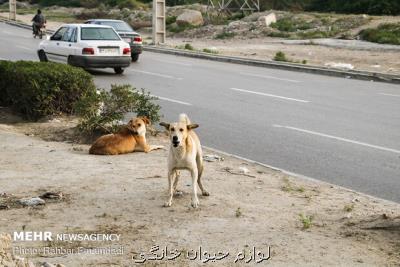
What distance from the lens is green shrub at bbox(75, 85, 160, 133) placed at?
10.9 metres

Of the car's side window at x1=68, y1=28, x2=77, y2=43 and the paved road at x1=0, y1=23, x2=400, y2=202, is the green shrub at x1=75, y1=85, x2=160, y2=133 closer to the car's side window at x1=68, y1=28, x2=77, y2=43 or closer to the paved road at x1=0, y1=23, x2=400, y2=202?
the paved road at x1=0, y1=23, x2=400, y2=202

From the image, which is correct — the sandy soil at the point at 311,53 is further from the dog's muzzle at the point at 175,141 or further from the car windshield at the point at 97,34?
the dog's muzzle at the point at 175,141

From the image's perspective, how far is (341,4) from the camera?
5628cm

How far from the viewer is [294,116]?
14172mm

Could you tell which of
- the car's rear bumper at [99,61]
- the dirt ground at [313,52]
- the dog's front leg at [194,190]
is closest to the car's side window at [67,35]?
the car's rear bumper at [99,61]

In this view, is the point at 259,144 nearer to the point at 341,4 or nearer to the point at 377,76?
the point at 377,76

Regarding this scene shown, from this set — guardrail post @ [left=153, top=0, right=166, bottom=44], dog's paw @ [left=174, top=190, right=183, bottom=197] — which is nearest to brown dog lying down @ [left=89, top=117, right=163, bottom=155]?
dog's paw @ [left=174, top=190, right=183, bottom=197]

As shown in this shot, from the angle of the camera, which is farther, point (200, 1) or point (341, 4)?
point (200, 1)

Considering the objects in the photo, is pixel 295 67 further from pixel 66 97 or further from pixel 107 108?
pixel 107 108

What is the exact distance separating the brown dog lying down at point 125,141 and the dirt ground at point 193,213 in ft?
0.52

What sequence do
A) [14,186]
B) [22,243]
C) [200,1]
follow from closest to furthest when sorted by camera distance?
[22,243] → [14,186] → [200,1]

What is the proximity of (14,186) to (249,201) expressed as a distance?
2.73m

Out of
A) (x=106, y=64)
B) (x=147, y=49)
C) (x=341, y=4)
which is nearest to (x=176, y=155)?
(x=106, y=64)

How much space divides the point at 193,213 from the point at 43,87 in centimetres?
609
